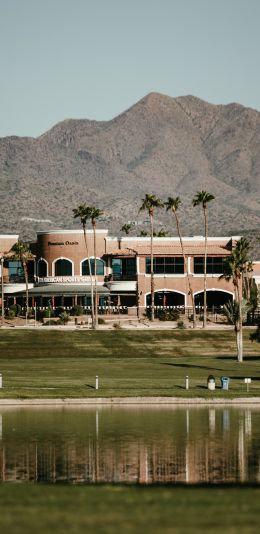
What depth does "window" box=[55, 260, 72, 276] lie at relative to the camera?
5861 inches

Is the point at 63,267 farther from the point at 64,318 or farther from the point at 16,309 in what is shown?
the point at 64,318

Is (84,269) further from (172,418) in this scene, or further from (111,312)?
(172,418)

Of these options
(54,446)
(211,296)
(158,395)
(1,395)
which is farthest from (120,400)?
(211,296)

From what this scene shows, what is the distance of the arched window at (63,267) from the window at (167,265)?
10.2 m

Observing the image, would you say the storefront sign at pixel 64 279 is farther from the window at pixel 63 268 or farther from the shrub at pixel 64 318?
the shrub at pixel 64 318

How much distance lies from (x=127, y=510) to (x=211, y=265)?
396 ft

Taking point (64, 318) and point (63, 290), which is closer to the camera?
point (64, 318)

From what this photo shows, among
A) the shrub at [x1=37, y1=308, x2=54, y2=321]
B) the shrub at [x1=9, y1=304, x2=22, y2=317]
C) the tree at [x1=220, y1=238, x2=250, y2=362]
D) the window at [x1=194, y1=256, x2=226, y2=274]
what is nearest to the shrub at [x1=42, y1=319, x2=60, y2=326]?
the shrub at [x1=37, y1=308, x2=54, y2=321]

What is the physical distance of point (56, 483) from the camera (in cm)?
3631

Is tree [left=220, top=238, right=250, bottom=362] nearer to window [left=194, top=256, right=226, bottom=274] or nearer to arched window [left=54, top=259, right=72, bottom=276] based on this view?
window [left=194, top=256, right=226, bottom=274]

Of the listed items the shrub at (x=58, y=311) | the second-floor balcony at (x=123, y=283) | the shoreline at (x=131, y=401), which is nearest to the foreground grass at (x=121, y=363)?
the shoreline at (x=131, y=401)

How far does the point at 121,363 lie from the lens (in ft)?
284

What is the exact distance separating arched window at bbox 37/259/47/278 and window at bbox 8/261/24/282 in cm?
237

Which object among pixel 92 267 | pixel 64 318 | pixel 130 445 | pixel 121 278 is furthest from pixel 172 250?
pixel 130 445
